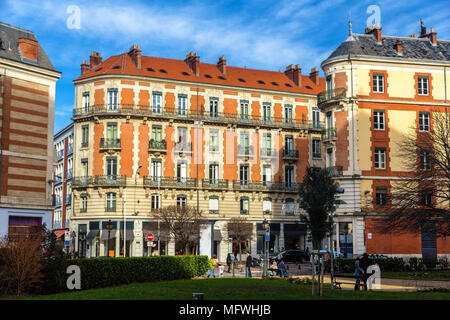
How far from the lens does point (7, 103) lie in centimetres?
3081

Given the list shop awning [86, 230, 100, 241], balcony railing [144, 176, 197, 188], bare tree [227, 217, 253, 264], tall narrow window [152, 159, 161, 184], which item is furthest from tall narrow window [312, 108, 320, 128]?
shop awning [86, 230, 100, 241]

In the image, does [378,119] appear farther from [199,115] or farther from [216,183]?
[199,115]

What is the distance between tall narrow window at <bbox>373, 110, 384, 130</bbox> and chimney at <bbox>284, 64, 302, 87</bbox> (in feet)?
75.9

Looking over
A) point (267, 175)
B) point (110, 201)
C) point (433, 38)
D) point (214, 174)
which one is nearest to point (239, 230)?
point (214, 174)

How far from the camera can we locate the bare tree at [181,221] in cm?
4959

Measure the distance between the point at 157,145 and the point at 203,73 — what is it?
1005 cm

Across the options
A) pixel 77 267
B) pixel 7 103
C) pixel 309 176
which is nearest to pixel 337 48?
pixel 309 176

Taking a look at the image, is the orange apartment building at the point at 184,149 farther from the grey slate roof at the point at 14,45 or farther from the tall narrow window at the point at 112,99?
the grey slate roof at the point at 14,45

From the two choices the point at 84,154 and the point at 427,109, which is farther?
the point at 84,154

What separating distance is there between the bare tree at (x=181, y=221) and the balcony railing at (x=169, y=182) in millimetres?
4623

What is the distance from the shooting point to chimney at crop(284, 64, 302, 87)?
217ft

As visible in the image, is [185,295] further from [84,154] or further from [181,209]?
[84,154]

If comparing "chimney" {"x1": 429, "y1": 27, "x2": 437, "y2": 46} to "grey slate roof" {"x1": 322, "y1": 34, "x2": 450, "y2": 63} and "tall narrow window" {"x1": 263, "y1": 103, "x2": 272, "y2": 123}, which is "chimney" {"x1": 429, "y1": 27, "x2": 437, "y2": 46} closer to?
"grey slate roof" {"x1": 322, "y1": 34, "x2": 450, "y2": 63}
